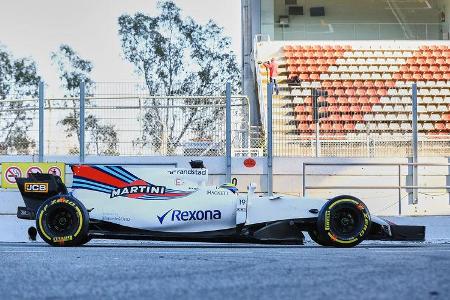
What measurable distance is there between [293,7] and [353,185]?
17.3 m

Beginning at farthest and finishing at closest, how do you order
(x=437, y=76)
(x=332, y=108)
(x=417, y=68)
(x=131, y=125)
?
1. (x=417, y=68)
2. (x=437, y=76)
3. (x=332, y=108)
4. (x=131, y=125)

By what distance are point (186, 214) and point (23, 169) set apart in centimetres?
525

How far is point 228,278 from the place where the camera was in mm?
5848

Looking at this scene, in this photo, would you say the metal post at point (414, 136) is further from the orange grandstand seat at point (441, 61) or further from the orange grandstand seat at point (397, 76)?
the orange grandstand seat at point (441, 61)

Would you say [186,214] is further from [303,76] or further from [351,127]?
[303,76]

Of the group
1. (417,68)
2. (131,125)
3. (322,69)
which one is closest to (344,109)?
(131,125)

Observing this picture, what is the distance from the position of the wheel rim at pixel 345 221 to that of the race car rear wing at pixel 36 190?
3398mm

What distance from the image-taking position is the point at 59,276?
6027 millimetres

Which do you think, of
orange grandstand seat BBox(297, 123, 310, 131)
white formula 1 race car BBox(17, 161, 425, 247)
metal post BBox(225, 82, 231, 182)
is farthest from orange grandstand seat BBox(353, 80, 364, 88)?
white formula 1 race car BBox(17, 161, 425, 247)

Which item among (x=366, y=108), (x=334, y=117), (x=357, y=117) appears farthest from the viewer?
(x=334, y=117)

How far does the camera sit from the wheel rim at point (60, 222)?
1155 cm

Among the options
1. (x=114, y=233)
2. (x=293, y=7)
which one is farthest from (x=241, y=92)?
(x=114, y=233)

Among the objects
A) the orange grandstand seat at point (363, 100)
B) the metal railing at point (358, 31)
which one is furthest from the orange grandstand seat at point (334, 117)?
the metal railing at point (358, 31)

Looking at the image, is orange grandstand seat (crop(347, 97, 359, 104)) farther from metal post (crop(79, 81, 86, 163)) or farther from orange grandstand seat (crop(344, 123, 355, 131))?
metal post (crop(79, 81, 86, 163))
